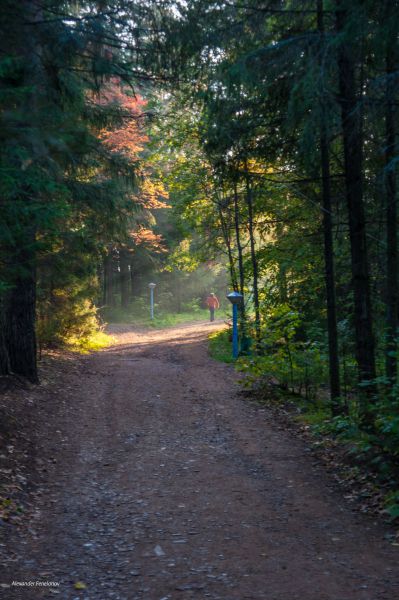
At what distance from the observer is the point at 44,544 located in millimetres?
5012

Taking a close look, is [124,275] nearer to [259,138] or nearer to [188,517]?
[259,138]

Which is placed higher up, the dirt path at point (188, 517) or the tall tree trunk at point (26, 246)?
the tall tree trunk at point (26, 246)

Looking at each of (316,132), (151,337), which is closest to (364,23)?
(316,132)

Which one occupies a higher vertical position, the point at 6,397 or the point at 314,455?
the point at 6,397

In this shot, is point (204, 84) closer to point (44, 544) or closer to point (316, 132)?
point (316, 132)

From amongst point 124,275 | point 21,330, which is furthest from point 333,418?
point 124,275

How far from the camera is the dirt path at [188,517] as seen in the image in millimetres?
4238

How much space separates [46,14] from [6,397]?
6.14 m

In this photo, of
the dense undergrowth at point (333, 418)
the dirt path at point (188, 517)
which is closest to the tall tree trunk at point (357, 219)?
the dense undergrowth at point (333, 418)

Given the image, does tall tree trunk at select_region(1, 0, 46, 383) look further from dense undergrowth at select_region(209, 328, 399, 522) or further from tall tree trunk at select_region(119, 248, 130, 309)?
tall tree trunk at select_region(119, 248, 130, 309)

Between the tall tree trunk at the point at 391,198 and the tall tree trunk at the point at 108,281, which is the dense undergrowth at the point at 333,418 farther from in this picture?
the tall tree trunk at the point at 108,281

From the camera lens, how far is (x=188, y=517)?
560 cm

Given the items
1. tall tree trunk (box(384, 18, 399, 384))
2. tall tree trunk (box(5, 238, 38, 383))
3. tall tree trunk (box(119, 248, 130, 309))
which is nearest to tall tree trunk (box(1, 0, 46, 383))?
tall tree trunk (box(5, 238, 38, 383))

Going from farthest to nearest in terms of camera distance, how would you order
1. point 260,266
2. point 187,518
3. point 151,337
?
point 151,337 → point 260,266 → point 187,518
